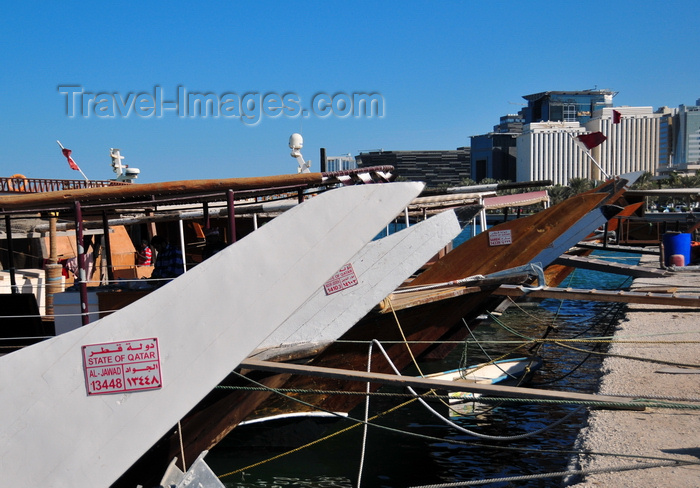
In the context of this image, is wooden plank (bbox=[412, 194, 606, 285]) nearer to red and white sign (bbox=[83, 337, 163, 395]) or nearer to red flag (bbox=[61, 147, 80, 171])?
red and white sign (bbox=[83, 337, 163, 395])

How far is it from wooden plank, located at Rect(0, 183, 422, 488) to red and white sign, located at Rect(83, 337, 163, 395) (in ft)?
0.13

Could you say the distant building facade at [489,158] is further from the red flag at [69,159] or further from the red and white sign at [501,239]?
the red and white sign at [501,239]

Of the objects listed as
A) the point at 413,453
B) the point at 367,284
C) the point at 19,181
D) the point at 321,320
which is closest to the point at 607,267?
the point at 413,453

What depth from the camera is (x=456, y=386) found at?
15.3 ft

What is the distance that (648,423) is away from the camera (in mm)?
6043

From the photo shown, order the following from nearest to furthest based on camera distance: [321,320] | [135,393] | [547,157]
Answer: [135,393], [321,320], [547,157]

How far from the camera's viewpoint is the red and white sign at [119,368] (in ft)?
14.0

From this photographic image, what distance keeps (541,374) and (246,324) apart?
36.7ft

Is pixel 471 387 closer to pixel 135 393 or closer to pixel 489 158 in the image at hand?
pixel 135 393

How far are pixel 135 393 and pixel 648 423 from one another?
15.1ft

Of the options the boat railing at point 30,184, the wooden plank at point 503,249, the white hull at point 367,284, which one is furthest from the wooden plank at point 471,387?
the boat railing at point 30,184

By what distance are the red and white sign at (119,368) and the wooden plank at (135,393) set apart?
40mm

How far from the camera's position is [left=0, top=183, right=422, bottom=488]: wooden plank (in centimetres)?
425

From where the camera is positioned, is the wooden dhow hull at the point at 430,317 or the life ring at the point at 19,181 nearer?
the wooden dhow hull at the point at 430,317
